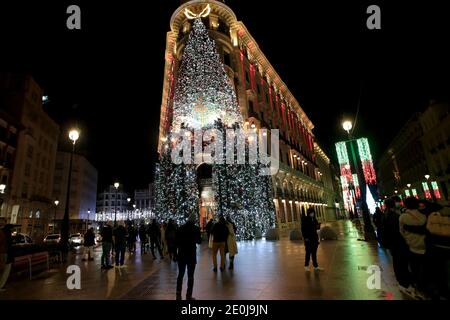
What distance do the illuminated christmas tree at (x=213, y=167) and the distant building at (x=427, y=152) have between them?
2395 centimetres

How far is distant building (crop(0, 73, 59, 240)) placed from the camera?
112 feet

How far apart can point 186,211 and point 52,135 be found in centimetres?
3778

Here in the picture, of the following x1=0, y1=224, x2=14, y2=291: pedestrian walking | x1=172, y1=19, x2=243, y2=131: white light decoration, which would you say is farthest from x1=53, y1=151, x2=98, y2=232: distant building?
x1=0, y1=224, x2=14, y2=291: pedestrian walking

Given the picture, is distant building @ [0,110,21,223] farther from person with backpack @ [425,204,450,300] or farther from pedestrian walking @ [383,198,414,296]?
person with backpack @ [425,204,450,300]

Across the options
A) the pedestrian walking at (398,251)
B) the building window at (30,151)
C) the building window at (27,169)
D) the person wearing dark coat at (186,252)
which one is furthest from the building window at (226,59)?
the building window at (27,169)

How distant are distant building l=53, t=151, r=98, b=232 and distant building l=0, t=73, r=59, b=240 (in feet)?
55.9

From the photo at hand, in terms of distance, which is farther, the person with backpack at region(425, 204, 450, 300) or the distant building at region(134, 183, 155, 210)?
the distant building at region(134, 183, 155, 210)

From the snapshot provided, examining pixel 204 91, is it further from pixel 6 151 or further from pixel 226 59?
pixel 6 151

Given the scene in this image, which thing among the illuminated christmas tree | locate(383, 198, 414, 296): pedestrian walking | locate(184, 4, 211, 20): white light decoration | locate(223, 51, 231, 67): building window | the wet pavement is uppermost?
locate(184, 4, 211, 20): white light decoration

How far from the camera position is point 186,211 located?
20172 millimetres

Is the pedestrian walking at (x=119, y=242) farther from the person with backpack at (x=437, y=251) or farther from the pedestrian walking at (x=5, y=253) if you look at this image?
the person with backpack at (x=437, y=251)

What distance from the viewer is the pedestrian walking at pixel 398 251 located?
511 cm
